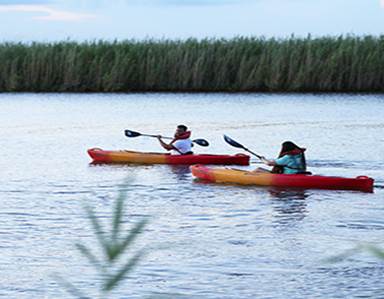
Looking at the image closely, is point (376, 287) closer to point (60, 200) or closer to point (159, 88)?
point (60, 200)

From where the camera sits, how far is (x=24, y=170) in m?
18.9

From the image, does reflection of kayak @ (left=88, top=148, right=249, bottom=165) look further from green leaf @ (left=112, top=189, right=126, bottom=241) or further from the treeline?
green leaf @ (left=112, top=189, right=126, bottom=241)

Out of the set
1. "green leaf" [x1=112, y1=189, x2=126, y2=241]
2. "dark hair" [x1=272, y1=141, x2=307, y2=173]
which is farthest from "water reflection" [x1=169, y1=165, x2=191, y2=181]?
"green leaf" [x1=112, y1=189, x2=126, y2=241]

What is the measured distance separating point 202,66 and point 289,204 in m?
20.8

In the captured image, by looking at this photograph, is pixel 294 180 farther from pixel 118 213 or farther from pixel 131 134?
pixel 118 213

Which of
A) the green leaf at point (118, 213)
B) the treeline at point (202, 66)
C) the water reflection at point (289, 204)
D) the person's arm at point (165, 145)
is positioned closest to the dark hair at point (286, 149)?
the water reflection at point (289, 204)

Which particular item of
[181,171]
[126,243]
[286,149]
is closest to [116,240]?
[126,243]

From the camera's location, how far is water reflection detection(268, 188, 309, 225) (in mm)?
13452

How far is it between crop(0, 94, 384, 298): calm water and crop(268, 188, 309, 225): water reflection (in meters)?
0.01

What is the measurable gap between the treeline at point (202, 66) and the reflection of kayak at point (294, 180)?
18553 millimetres

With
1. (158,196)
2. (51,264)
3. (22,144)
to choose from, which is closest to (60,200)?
(158,196)

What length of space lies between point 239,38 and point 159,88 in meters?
2.92

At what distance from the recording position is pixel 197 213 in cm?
1359

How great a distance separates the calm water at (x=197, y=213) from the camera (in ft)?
30.2
